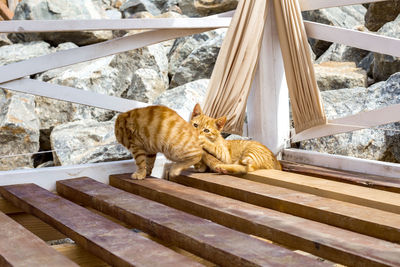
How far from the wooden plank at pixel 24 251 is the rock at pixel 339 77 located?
4.31 metres

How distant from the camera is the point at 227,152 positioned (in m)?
2.82

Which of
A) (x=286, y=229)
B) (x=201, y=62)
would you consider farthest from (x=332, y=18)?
(x=286, y=229)

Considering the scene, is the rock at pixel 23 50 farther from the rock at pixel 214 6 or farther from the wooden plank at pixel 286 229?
the wooden plank at pixel 286 229

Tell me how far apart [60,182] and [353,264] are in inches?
61.2

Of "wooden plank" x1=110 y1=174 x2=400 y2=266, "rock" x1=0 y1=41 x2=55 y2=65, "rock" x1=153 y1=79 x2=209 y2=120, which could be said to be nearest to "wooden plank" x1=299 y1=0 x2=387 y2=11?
"wooden plank" x1=110 y1=174 x2=400 y2=266

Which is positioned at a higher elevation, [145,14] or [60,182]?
[145,14]

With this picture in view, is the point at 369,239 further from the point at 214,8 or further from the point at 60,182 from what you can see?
the point at 214,8

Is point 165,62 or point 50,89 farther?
point 165,62

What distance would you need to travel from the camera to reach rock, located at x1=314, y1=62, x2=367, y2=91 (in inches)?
207

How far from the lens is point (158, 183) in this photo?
2393 millimetres

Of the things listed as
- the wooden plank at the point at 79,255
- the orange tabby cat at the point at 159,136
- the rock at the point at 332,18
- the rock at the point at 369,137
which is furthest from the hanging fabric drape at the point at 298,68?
the rock at the point at 332,18

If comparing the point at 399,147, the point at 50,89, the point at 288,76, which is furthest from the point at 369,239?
the point at 399,147

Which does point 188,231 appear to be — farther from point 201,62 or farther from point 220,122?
point 201,62

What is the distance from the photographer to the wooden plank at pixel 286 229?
134cm
